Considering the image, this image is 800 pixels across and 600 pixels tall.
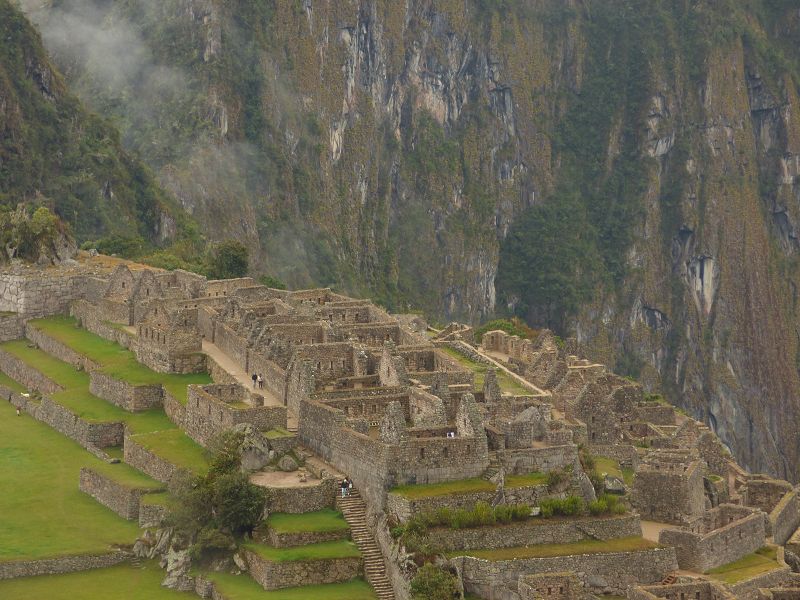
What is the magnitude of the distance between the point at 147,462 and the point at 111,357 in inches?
463

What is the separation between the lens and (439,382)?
49.7 metres

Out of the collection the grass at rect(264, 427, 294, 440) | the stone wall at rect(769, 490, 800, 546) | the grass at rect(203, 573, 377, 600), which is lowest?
the stone wall at rect(769, 490, 800, 546)

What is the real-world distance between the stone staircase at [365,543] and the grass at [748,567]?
8.44 meters

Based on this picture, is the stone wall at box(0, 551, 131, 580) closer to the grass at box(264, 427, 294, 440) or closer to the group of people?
the grass at box(264, 427, 294, 440)

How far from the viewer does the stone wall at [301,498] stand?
148ft

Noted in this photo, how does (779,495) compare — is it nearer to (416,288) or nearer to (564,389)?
(564,389)

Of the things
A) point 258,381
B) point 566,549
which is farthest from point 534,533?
point 258,381

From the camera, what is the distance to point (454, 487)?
4447 centimetres

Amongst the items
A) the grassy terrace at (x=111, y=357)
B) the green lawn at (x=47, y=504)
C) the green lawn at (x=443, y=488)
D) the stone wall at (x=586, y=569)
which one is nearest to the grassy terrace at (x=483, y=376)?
the grassy terrace at (x=111, y=357)

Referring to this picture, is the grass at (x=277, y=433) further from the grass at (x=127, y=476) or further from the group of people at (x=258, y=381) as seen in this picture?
the group of people at (x=258, y=381)

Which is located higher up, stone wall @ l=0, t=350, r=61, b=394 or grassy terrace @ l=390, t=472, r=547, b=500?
grassy terrace @ l=390, t=472, r=547, b=500

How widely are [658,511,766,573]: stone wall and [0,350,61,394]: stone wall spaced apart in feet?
74.8

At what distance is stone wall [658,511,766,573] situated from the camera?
46344mm

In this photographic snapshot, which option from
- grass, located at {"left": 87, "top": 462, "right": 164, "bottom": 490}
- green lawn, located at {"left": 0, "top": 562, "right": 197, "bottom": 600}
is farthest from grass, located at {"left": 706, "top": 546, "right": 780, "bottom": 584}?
grass, located at {"left": 87, "top": 462, "right": 164, "bottom": 490}
